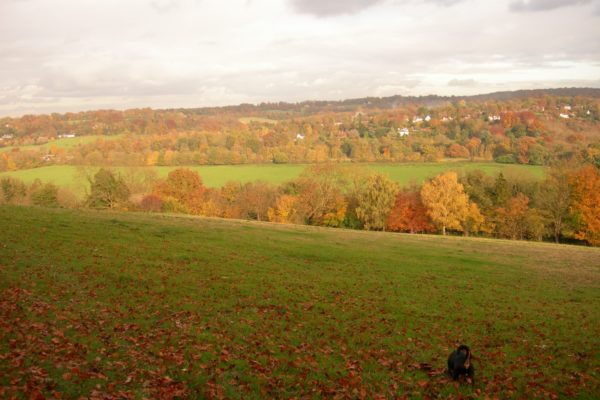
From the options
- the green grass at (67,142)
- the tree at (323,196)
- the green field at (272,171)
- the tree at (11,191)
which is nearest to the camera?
the tree at (11,191)

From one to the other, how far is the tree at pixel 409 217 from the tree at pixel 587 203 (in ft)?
70.8

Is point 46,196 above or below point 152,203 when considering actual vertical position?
above

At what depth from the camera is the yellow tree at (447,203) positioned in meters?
74.4

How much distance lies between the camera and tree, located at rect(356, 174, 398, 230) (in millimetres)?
79188

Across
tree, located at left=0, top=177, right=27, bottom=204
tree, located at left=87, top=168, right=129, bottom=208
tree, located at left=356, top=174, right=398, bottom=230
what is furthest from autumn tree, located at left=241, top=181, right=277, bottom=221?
tree, located at left=0, top=177, right=27, bottom=204

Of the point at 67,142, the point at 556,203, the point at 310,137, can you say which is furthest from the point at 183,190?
the point at 310,137

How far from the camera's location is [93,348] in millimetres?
12031

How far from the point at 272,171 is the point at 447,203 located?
54.0 meters

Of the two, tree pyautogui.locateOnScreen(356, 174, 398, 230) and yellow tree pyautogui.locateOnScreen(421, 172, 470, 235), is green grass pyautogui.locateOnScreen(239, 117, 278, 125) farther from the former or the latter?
yellow tree pyautogui.locateOnScreen(421, 172, 470, 235)

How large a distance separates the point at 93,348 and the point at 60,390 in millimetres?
2324

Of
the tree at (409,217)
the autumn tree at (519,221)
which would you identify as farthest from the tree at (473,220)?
the tree at (409,217)

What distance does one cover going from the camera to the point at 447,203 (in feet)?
246

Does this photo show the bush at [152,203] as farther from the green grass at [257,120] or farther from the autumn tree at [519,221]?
Answer: the green grass at [257,120]

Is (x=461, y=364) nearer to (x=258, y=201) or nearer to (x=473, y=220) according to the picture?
(x=473, y=220)
